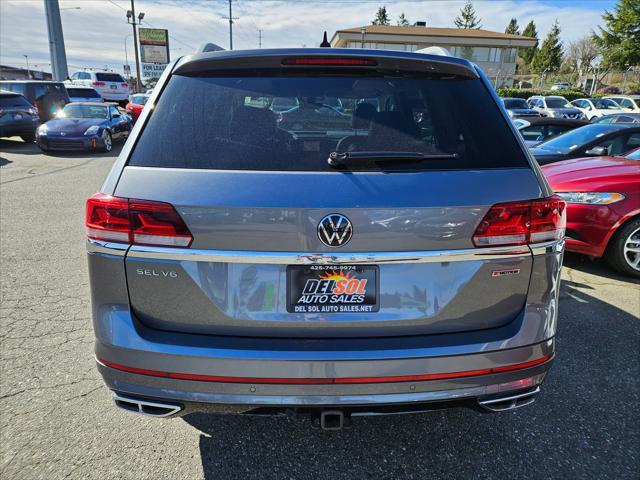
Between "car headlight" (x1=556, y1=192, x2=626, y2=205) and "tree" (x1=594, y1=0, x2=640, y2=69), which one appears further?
"tree" (x1=594, y1=0, x2=640, y2=69)

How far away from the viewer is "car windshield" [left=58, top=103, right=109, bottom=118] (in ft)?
48.6

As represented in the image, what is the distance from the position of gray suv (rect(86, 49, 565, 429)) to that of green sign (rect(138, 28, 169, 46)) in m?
53.5

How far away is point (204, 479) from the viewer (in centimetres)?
216

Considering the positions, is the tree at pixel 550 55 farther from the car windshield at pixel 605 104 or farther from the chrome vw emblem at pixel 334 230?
the chrome vw emblem at pixel 334 230

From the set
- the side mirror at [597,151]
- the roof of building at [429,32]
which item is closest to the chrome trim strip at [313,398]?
the side mirror at [597,151]

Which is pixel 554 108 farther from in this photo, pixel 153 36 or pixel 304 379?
pixel 153 36

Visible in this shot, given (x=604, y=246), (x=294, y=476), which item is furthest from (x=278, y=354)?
(x=604, y=246)

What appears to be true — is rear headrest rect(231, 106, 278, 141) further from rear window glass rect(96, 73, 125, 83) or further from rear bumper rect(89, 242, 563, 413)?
rear window glass rect(96, 73, 125, 83)

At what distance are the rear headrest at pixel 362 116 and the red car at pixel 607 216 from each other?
3.65 metres

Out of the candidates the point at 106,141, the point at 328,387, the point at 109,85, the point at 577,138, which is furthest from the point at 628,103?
the point at 109,85

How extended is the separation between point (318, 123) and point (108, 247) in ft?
3.34

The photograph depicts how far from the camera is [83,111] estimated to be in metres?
14.9

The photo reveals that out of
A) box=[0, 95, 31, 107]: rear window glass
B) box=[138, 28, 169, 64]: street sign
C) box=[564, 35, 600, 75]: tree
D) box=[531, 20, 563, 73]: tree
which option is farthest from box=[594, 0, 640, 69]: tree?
box=[0, 95, 31, 107]: rear window glass

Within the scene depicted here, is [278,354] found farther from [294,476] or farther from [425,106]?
[425,106]
